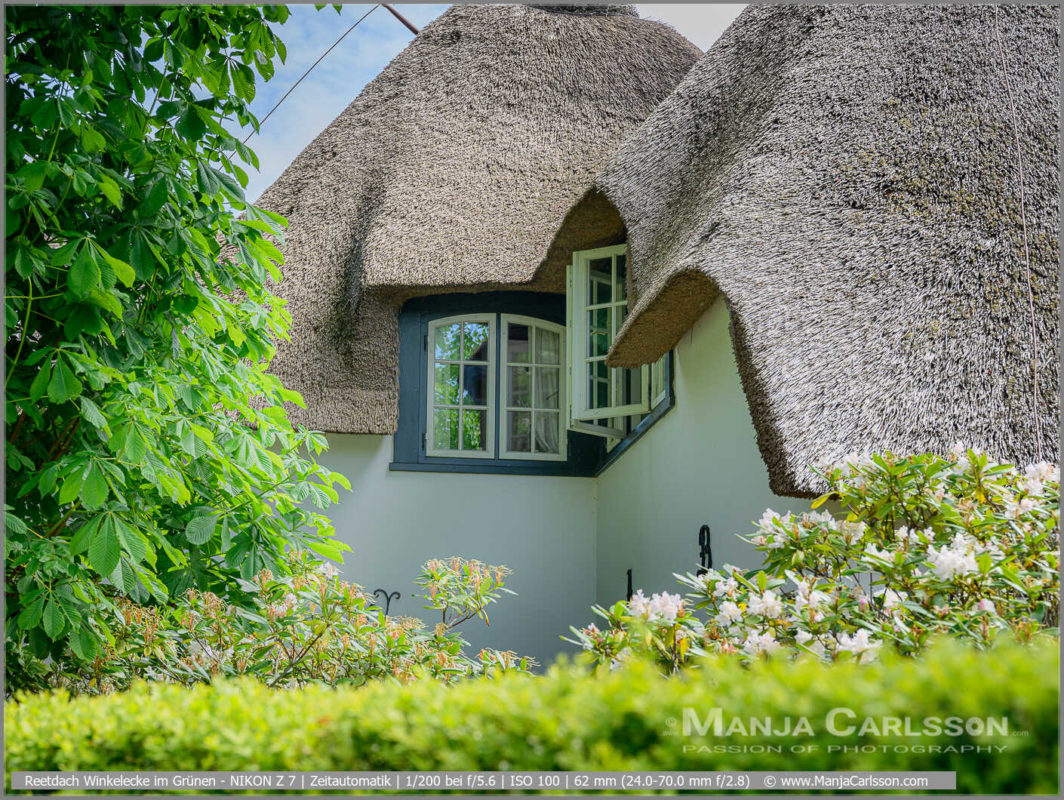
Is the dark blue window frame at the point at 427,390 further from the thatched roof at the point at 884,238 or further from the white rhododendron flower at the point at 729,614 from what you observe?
the white rhododendron flower at the point at 729,614

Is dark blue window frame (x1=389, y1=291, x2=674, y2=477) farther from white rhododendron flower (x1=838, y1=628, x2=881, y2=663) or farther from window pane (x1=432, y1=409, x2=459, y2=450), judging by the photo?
white rhododendron flower (x1=838, y1=628, x2=881, y2=663)

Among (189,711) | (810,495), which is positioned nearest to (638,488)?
(810,495)

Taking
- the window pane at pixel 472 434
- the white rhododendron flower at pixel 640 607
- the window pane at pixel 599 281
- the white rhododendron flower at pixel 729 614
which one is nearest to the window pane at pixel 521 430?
the window pane at pixel 472 434

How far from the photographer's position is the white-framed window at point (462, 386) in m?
8.05

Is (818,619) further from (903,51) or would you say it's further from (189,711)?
(903,51)

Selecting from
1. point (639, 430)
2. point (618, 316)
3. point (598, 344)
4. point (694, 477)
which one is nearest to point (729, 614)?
point (694, 477)

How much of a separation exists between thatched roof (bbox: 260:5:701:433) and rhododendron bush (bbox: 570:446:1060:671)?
487cm

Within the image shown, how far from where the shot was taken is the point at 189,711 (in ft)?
5.41

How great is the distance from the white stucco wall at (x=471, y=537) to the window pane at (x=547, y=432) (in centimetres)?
37

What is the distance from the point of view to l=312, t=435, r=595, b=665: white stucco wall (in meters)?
7.76

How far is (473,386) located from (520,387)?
445mm

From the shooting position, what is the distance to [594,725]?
1.30m

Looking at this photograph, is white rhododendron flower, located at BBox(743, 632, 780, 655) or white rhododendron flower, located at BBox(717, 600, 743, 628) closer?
white rhododendron flower, located at BBox(743, 632, 780, 655)

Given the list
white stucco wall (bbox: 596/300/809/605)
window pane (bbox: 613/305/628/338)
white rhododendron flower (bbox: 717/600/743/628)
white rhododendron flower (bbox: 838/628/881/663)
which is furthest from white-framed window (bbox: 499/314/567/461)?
white rhododendron flower (bbox: 838/628/881/663)
